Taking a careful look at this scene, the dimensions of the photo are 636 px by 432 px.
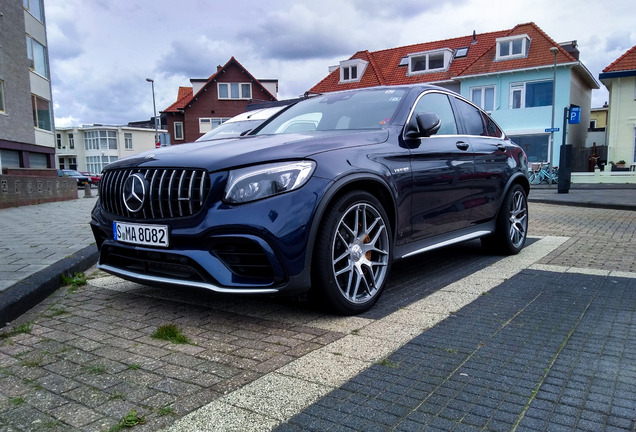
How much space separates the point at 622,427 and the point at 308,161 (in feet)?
6.75

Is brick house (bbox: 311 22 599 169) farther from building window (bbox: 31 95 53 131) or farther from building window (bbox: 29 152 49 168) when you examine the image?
building window (bbox: 29 152 49 168)

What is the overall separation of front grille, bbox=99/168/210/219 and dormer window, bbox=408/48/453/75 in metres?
34.4

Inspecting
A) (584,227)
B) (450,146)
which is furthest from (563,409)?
(584,227)

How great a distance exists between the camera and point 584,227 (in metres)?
7.88

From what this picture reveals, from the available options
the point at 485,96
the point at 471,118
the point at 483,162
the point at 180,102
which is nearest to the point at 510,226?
the point at 483,162

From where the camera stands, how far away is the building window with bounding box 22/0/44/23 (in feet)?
88.2

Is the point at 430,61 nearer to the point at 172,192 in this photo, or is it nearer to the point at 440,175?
the point at 440,175

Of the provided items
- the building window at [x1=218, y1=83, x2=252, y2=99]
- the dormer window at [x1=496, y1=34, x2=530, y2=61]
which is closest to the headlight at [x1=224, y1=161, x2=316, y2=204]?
the dormer window at [x1=496, y1=34, x2=530, y2=61]

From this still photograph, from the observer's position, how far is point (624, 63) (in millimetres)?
27078

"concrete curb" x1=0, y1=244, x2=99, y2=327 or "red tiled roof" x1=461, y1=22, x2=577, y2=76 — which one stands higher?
"red tiled roof" x1=461, y1=22, x2=577, y2=76

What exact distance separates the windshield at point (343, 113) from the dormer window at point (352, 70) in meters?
35.0

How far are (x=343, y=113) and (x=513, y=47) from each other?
31259 millimetres

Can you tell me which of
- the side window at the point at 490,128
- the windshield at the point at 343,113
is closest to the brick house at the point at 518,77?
the side window at the point at 490,128

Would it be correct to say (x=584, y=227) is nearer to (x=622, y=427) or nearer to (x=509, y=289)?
(x=509, y=289)
